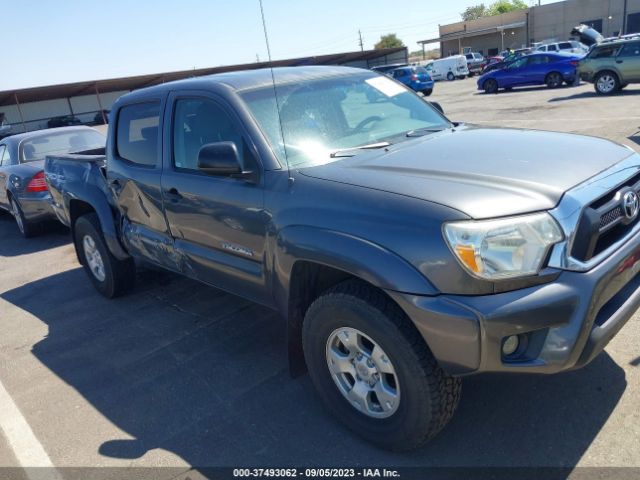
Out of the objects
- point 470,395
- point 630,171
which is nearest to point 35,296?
point 470,395

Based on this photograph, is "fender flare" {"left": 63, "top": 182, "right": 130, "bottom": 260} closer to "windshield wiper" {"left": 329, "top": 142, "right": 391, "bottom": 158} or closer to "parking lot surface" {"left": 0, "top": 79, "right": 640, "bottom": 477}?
"parking lot surface" {"left": 0, "top": 79, "right": 640, "bottom": 477}

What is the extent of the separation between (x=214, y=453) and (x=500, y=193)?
6.60 ft

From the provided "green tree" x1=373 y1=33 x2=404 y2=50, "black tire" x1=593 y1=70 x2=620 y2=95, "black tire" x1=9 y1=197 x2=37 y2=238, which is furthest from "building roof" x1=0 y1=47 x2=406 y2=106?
"green tree" x1=373 y1=33 x2=404 y2=50

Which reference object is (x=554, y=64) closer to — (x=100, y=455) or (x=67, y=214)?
(x=67, y=214)

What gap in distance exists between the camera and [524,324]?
2.25 meters

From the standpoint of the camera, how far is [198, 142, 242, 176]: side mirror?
10.0 ft

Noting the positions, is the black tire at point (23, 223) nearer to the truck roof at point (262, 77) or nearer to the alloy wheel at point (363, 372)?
the truck roof at point (262, 77)

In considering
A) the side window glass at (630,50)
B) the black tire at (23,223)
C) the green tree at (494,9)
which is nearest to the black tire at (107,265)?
the black tire at (23,223)

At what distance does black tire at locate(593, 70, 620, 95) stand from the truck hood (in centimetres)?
1672

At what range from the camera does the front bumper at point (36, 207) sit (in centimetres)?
806

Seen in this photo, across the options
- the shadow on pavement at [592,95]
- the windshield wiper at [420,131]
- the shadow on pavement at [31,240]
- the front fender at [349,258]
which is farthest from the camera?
the shadow on pavement at [592,95]

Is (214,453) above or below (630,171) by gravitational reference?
below

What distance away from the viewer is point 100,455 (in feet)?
10.1

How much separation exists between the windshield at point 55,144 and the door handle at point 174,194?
5.40 m
